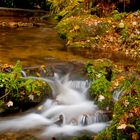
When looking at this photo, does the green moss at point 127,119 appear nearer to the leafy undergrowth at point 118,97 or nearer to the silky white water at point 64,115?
the leafy undergrowth at point 118,97

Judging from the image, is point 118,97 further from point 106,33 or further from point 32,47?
point 106,33

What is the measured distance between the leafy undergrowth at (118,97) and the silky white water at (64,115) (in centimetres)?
29

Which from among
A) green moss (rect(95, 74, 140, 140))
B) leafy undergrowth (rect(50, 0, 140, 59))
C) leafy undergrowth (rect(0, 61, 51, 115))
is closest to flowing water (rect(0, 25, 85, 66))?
leafy undergrowth (rect(50, 0, 140, 59))

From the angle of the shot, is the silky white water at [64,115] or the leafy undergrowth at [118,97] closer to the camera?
the leafy undergrowth at [118,97]

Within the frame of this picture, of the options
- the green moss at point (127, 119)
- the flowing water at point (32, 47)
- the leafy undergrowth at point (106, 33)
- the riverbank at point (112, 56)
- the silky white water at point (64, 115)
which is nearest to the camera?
the green moss at point (127, 119)

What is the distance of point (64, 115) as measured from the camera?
24.7ft

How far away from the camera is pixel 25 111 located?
776cm

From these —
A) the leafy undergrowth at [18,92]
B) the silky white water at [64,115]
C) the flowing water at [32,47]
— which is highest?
the flowing water at [32,47]

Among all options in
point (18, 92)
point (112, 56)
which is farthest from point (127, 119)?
point (112, 56)

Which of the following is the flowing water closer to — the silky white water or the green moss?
the silky white water

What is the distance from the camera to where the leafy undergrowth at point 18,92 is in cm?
754

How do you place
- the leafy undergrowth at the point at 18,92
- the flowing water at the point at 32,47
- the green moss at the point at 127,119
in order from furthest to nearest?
the flowing water at the point at 32,47 → the leafy undergrowth at the point at 18,92 → the green moss at the point at 127,119

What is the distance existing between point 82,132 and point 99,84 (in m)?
1.62

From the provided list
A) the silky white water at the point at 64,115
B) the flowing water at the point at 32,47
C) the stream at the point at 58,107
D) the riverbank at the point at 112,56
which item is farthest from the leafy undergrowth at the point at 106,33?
the silky white water at the point at 64,115
